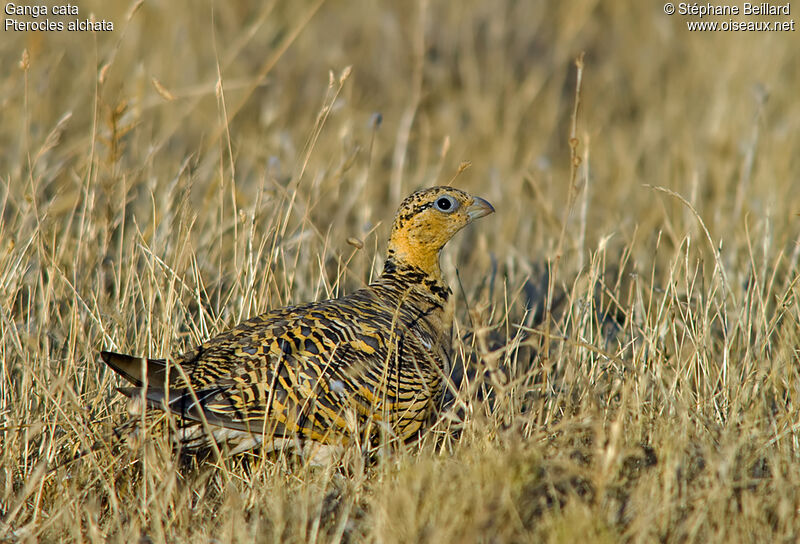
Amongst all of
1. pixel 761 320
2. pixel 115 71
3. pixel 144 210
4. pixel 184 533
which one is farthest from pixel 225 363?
pixel 115 71

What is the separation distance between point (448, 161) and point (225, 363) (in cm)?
473

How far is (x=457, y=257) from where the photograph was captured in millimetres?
6320

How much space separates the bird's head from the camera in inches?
169

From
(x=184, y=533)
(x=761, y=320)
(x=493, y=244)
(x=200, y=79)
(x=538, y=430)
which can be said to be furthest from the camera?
(x=200, y=79)

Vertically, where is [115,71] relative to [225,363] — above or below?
above

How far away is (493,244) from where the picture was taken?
6613 millimetres

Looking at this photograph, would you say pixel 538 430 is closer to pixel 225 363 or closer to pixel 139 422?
pixel 225 363

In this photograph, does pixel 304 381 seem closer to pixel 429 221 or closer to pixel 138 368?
pixel 138 368

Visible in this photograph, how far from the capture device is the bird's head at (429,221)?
430 centimetres

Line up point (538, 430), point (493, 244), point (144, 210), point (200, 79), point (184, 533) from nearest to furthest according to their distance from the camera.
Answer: point (184, 533) < point (538, 430) < point (144, 210) < point (493, 244) < point (200, 79)

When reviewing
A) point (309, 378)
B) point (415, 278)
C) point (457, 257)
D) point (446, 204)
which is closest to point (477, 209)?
point (446, 204)

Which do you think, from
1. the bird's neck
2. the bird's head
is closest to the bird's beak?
the bird's head

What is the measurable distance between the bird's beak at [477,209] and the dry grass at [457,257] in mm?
524

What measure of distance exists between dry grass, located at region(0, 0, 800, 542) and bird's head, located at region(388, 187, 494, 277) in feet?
0.99
